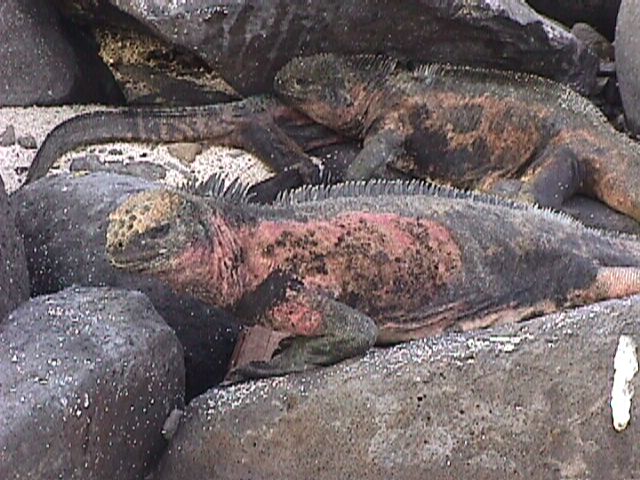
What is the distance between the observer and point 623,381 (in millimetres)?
1946

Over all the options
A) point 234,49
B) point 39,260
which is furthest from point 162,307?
point 234,49

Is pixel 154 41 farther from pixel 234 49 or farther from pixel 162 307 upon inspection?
pixel 162 307

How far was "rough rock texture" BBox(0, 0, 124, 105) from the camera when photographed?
13.0 ft

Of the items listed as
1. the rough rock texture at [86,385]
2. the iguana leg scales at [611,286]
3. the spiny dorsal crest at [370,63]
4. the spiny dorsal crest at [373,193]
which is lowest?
the spiny dorsal crest at [370,63]

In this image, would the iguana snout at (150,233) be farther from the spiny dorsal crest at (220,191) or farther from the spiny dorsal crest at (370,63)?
the spiny dorsal crest at (370,63)

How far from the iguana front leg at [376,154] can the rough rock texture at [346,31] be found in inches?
11.9

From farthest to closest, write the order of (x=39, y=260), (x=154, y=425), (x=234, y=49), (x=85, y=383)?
Answer: (x=234, y=49), (x=39, y=260), (x=154, y=425), (x=85, y=383)

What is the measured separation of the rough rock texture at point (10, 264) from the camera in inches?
86.2

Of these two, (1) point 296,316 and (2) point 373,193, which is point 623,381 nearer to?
(1) point 296,316

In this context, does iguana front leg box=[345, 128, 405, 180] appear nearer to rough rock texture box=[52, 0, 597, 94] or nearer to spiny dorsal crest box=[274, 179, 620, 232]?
rough rock texture box=[52, 0, 597, 94]

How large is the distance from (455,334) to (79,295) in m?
0.72

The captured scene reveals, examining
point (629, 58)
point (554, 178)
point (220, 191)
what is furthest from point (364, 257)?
point (629, 58)

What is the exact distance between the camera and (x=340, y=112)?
4.09m

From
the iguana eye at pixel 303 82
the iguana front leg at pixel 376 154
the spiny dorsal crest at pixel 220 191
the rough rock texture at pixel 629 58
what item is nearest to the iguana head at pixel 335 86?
the iguana eye at pixel 303 82
